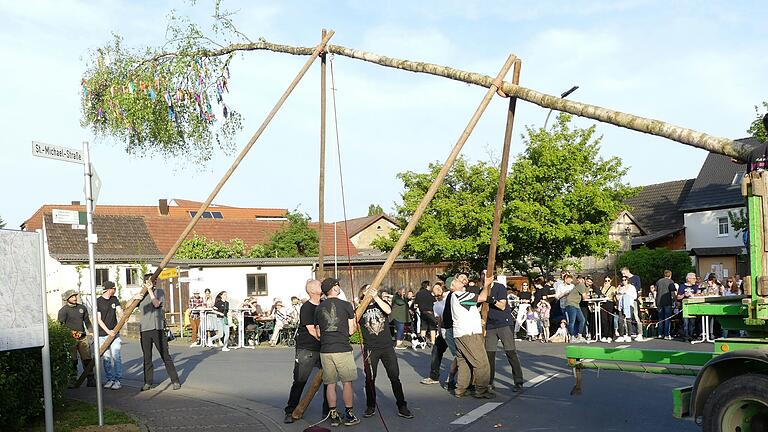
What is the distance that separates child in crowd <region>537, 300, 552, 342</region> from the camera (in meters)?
22.1

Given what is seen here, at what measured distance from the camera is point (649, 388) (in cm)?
1215

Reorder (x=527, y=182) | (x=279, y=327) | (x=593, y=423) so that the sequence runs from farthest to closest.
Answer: (x=527, y=182) → (x=279, y=327) → (x=593, y=423)

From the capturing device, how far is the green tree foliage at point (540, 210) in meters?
31.0

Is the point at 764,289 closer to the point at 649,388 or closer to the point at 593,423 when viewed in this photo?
the point at 593,423

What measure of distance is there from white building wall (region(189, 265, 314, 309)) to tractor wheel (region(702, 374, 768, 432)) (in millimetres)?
26691

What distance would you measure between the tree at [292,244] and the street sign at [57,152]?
35.9 m

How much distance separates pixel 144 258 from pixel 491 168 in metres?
23.0

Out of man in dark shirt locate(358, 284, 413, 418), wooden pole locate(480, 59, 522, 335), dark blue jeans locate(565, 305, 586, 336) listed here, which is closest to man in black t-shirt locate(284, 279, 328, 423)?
man in dark shirt locate(358, 284, 413, 418)

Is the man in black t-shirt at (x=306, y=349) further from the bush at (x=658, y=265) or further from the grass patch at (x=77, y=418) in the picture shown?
the bush at (x=658, y=265)

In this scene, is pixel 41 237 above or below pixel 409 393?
above

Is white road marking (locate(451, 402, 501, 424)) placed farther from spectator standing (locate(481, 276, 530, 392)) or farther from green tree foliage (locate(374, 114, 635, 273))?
green tree foliage (locate(374, 114, 635, 273))

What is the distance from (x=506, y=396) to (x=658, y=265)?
30784 millimetres

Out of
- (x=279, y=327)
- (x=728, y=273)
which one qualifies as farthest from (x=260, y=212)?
(x=279, y=327)

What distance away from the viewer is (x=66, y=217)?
1012 centimetres
